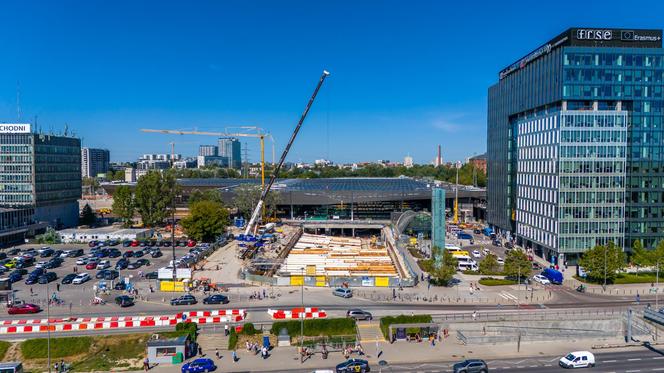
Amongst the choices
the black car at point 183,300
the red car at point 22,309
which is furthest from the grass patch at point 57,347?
the black car at point 183,300

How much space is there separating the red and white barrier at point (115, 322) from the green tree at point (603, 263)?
37487 mm

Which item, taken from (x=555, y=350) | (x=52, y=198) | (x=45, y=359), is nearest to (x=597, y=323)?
(x=555, y=350)

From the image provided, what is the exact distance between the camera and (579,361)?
33.8m

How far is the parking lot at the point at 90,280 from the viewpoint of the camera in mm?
47953

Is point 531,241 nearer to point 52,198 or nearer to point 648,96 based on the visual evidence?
point 648,96

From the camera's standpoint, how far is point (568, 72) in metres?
62.8

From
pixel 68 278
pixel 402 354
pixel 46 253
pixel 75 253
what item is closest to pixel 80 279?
pixel 68 278

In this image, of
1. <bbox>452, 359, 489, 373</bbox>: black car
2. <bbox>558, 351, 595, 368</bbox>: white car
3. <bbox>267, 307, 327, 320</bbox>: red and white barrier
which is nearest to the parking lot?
<bbox>267, 307, 327, 320</bbox>: red and white barrier

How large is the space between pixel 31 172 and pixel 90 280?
43.3 metres

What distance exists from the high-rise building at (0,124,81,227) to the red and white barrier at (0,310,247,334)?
5548 centimetres

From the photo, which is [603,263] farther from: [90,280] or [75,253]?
[75,253]

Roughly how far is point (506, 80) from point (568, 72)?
23120mm

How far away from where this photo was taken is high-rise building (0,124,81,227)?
8981 cm

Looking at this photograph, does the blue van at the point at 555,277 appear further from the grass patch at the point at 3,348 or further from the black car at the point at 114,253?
the black car at the point at 114,253
